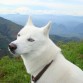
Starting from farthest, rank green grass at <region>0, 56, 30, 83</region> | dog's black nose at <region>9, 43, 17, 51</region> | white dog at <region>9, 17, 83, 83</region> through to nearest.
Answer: green grass at <region>0, 56, 30, 83</region>, white dog at <region>9, 17, 83, 83</region>, dog's black nose at <region>9, 43, 17, 51</region>

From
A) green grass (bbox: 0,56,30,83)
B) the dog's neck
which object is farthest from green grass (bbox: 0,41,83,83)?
the dog's neck

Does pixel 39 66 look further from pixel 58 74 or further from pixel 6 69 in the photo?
pixel 6 69

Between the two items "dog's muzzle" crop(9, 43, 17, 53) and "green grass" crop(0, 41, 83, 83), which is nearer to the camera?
"dog's muzzle" crop(9, 43, 17, 53)

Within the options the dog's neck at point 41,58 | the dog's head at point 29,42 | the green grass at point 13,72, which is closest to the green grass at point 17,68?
the green grass at point 13,72

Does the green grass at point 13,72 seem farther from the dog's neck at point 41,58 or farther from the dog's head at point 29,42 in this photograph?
the dog's head at point 29,42

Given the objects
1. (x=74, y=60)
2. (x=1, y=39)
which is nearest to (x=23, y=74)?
(x=74, y=60)

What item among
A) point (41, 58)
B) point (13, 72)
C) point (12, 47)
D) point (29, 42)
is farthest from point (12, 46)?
point (13, 72)

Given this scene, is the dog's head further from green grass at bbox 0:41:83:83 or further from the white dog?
green grass at bbox 0:41:83:83
